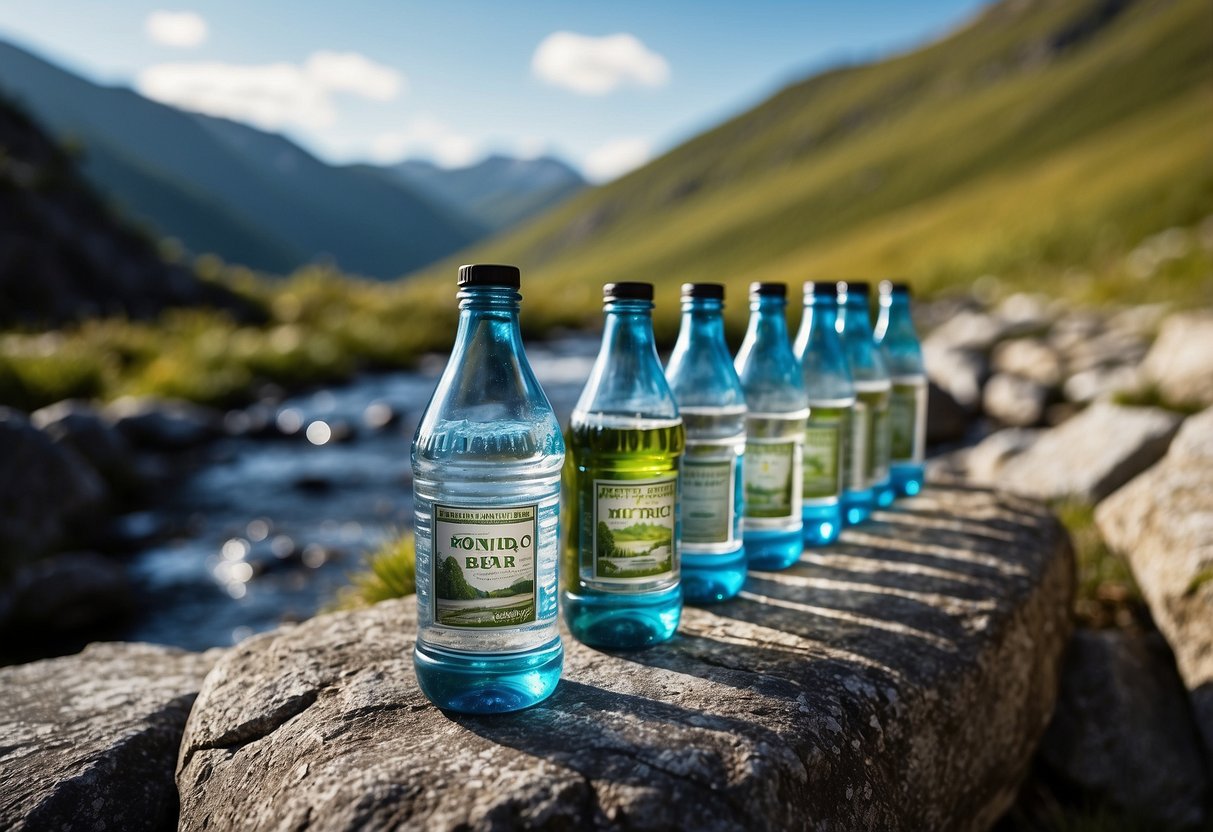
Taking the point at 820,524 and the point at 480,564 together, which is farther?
the point at 820,524

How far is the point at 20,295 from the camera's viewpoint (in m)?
16.8

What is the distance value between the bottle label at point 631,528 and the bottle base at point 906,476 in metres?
2.06

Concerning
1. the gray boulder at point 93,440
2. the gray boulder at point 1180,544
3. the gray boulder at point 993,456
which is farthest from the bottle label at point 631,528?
the gray boulder at point 93,440

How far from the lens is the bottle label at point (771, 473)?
2719mm

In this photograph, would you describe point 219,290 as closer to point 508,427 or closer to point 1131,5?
point 508,427

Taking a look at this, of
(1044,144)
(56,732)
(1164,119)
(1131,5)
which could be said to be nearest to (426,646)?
(56,732)

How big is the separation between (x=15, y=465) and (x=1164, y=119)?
239ft

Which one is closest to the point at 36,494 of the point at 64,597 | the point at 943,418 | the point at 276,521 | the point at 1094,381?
the point at 64,597

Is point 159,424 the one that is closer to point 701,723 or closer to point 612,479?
point 612,479

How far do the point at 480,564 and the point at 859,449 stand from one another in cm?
190

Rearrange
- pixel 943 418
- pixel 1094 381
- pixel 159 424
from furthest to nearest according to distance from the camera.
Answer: pixel 159 424, pixel 943 418, pixel 1094 381

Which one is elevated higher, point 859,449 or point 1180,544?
point 859,449

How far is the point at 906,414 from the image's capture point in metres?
3.84

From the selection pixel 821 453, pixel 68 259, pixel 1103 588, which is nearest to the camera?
pixel 821 453
